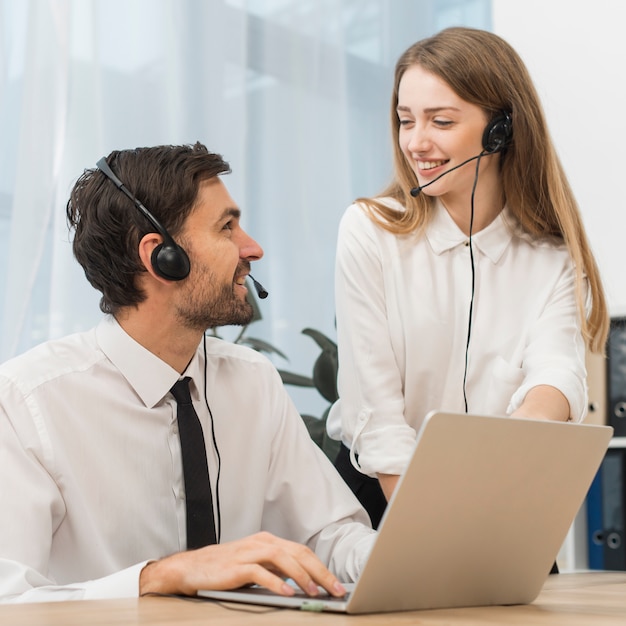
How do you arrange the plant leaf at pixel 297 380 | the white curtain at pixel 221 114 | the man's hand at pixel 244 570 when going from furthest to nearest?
the plant leaf at pixel 297 380
the white curtain at pixel 221 114
the man's hand at pixel 244 570

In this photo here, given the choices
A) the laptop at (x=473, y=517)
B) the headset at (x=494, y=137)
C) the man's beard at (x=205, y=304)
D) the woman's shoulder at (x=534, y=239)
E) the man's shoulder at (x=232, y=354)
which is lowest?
the laptop at (x=473, y=517)

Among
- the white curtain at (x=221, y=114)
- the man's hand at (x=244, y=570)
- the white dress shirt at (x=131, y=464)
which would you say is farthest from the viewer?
the white curtain at (x=221, y=114)

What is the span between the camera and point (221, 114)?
276 centimetres

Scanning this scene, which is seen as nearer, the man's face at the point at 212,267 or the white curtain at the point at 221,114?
the man's face at the point at 212,267

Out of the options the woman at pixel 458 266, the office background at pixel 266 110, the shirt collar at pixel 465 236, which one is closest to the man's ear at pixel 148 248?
the woman at pixel 458 266

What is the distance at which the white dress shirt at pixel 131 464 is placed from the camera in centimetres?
125

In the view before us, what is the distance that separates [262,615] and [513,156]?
1.19m

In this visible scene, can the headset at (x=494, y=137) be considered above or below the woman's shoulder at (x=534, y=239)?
above

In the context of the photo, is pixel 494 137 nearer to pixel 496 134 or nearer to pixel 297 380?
pixel 496 134

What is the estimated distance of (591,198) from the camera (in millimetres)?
3143

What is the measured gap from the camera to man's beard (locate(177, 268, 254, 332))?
147 cm

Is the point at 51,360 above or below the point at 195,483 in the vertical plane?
above

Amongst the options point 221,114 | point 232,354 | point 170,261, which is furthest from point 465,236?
point 221,114

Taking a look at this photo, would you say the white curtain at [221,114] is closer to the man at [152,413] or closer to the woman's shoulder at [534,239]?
the man at [152,413]
